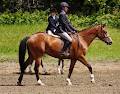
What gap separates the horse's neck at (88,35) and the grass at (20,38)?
8067 millimetres

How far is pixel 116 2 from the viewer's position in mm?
39031

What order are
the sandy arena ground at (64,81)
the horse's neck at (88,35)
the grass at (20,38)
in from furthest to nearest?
the grass at (20,38), the horse's neck at (88,35), the sandy arena ground at (64,81)

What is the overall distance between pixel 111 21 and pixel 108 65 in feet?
40.1

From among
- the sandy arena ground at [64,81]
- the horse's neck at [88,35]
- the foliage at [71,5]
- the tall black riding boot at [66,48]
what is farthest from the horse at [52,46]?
the foliage at [71,5]

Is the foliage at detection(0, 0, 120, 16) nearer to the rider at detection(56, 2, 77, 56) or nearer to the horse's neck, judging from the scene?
the horse's neck

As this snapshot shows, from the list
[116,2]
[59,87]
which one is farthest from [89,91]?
[116,2]

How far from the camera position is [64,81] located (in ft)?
57.5

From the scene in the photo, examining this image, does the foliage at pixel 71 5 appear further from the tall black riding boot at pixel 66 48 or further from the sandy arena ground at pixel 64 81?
the tall black riding boot at pixel 66 48

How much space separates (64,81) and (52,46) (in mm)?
1535

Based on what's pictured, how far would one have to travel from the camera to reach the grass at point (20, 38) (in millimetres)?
26016

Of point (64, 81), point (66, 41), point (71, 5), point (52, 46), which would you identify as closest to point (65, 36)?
point (66, 41)

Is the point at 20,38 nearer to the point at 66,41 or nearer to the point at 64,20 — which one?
the point at 66,41

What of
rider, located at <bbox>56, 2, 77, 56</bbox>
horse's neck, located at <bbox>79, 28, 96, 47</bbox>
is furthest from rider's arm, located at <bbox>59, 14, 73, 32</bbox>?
horse's neck, located at <bbox>79, 28, 96, 47</bbox>

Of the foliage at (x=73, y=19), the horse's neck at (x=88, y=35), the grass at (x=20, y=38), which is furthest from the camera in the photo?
the foliage at (x=73, y=19)
